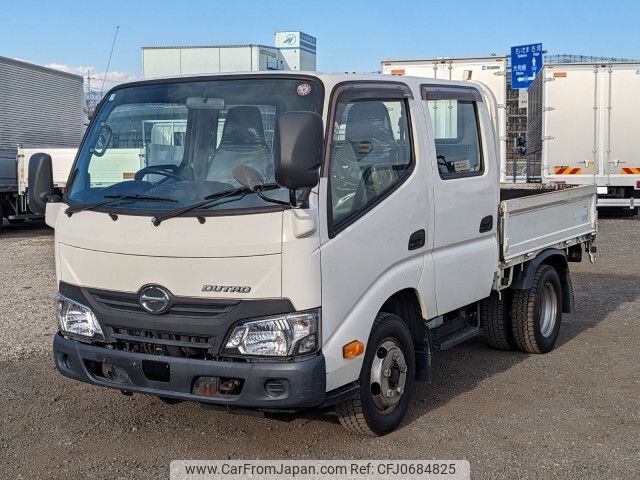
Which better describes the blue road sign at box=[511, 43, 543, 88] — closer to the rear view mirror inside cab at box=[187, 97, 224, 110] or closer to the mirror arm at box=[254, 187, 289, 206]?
the rear view mirror inside cab at box=[187, 97, 224, 110]

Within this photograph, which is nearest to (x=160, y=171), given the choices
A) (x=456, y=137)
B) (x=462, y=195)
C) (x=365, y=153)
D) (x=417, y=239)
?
(x=365, y=153)

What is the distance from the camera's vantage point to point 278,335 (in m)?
4.41

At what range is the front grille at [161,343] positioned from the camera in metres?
4.54

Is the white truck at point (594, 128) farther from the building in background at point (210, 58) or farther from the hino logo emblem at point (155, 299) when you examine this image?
the hino logo emblem at point (155, 299)

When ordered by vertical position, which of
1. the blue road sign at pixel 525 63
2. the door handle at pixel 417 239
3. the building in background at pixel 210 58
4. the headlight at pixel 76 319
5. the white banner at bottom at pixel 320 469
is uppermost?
the building in background at pixel 210 58

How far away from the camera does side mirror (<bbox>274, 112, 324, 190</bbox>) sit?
423 cm

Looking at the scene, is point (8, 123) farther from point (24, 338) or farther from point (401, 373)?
point (401, 373)

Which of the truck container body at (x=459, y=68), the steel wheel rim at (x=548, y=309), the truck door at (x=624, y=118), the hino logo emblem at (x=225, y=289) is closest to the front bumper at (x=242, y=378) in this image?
the hino logo emblem at (x=225, y=289)

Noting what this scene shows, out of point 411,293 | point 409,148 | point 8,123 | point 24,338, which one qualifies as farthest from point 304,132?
point 8,123

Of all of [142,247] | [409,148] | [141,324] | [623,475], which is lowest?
[623,475]

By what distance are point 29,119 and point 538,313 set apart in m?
18.2

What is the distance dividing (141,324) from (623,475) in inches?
110

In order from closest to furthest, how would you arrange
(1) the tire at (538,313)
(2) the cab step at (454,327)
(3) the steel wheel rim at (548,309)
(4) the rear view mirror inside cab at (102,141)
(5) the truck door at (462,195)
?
1. (4) the rear view mirror inside cab at (102,141)
2. (5) the truck door at (462,195)
3. (2) the cab step at (454,327)
4. (1) the tire at (538,313)
5. (3) the steel wheel rim at (548,309)

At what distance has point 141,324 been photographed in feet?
15.3
